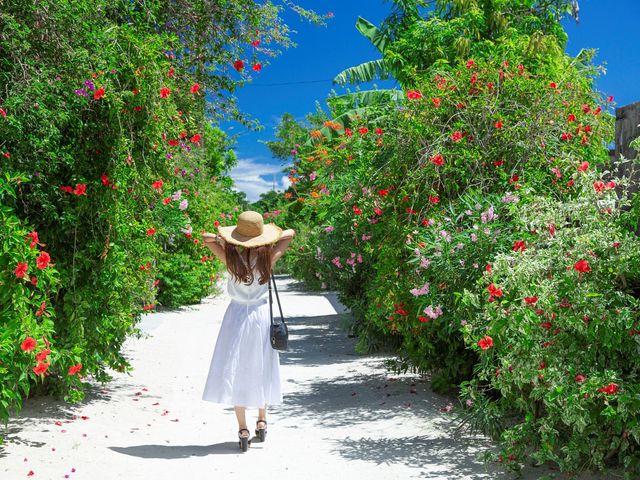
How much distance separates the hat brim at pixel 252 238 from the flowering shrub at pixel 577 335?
6.56 ft

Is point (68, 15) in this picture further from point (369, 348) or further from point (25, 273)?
point (369, 348)

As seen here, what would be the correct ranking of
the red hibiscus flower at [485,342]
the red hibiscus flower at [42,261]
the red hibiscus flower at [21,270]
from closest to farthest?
the red hibiscus flower at [485,342] → the red hibiscus flower at [21,270] → the red hibiscus flower at [42,261]

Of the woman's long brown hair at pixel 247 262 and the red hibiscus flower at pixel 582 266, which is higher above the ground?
the woman's long brown hair at pixel 247 262

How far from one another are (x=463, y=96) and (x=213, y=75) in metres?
4.61

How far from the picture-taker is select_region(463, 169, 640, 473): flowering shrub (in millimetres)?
4668

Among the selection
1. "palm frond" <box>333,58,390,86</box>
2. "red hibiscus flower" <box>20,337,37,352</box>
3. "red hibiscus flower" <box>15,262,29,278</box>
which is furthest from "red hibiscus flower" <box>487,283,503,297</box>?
"palm frond" <box>333,58,390,86</box>

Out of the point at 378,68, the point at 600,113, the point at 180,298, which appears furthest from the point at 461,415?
the point at 378,68

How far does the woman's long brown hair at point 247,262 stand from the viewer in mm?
6402

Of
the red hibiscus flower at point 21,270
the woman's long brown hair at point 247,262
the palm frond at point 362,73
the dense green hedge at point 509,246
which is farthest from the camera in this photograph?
the palm frond at point 362,73

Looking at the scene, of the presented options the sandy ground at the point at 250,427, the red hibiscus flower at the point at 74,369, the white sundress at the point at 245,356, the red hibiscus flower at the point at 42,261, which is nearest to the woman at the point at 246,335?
the white sundress at the point at 245,356

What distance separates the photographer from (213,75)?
1133 cm

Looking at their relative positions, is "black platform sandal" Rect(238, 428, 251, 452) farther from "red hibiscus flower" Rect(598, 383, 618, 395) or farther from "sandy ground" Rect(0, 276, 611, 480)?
"red hibiscus flower" Rect(598, 383, 618, 395)

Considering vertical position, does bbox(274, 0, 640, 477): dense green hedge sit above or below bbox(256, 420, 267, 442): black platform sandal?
above

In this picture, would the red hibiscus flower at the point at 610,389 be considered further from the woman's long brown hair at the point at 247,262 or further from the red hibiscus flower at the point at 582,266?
the woman's long brown hair at the point at 247,262
